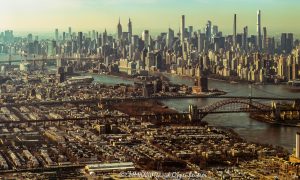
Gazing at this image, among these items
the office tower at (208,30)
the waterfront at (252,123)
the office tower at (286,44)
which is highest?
the office tower at (208,30)

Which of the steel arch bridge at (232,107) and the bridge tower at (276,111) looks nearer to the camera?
the bridge tower at (276,111)

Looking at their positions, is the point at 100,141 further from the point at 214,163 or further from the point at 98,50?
the point at 98,50

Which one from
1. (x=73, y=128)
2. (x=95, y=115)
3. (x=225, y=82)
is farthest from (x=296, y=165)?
(x=225, y=82)

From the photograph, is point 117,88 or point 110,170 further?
point 117,88

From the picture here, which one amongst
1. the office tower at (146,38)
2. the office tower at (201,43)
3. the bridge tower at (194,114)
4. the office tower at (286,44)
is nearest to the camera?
the bridge tower at (194,114)

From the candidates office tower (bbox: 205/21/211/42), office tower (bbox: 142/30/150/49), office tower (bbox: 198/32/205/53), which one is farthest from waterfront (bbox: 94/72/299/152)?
office tower (bbox: 205/21/211/42)

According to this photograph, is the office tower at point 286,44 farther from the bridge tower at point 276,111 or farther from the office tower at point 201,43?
the bridge tower at point 276,111

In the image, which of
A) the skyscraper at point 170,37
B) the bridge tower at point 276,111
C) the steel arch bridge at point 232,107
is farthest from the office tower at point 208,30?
the bridge tower at point 276,111

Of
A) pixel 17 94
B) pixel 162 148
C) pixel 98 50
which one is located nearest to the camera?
pixel 162 148
